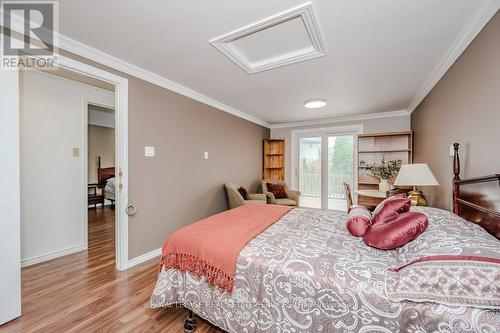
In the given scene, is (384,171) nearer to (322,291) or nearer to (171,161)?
(322,291)

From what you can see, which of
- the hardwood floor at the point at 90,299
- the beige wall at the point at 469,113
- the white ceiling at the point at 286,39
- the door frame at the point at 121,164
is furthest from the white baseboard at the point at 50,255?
the beige wall at the point at 469,113

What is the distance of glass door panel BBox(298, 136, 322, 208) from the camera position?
205 inches

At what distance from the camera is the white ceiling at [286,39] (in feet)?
4.95

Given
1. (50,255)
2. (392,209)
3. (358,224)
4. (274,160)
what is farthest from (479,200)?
(50,255)

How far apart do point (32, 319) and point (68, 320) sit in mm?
285

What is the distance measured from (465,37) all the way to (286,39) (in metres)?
1.48

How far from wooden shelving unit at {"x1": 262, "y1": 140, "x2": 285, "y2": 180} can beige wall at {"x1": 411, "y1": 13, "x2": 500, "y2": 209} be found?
3029mm

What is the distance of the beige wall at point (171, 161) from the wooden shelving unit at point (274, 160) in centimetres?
139

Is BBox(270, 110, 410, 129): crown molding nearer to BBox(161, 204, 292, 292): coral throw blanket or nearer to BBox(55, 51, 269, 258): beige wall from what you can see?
BBox(55, 51, 269, 258): beige wall

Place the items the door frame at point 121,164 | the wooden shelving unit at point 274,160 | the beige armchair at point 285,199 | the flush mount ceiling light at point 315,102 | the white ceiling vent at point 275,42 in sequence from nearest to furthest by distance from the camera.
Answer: the white ceiling vent at point 275,42 < the door frame at point 121,164 < the flush mount ceiling light at point 315,102 < the beige armchair at point 285,199 < the wooden shelving unit at point 274,160

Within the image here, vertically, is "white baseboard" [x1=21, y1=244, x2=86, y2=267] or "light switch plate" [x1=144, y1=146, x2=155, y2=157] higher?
"light switch plate" [x1=144, y1=146, x2=155, y2=157]

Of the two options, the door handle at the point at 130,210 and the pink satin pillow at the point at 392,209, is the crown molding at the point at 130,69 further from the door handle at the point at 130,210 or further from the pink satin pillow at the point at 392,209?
the pink satin pillow at the point at 392,209

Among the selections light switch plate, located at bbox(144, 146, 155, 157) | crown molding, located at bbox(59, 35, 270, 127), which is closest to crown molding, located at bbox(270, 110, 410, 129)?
crown molding, located at bbox(59, 35, 270, 127)

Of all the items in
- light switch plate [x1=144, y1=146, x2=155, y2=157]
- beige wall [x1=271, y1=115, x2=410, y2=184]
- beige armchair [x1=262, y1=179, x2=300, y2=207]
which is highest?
beige wall [x1=271, y1=115, x2=410, y2=184]
